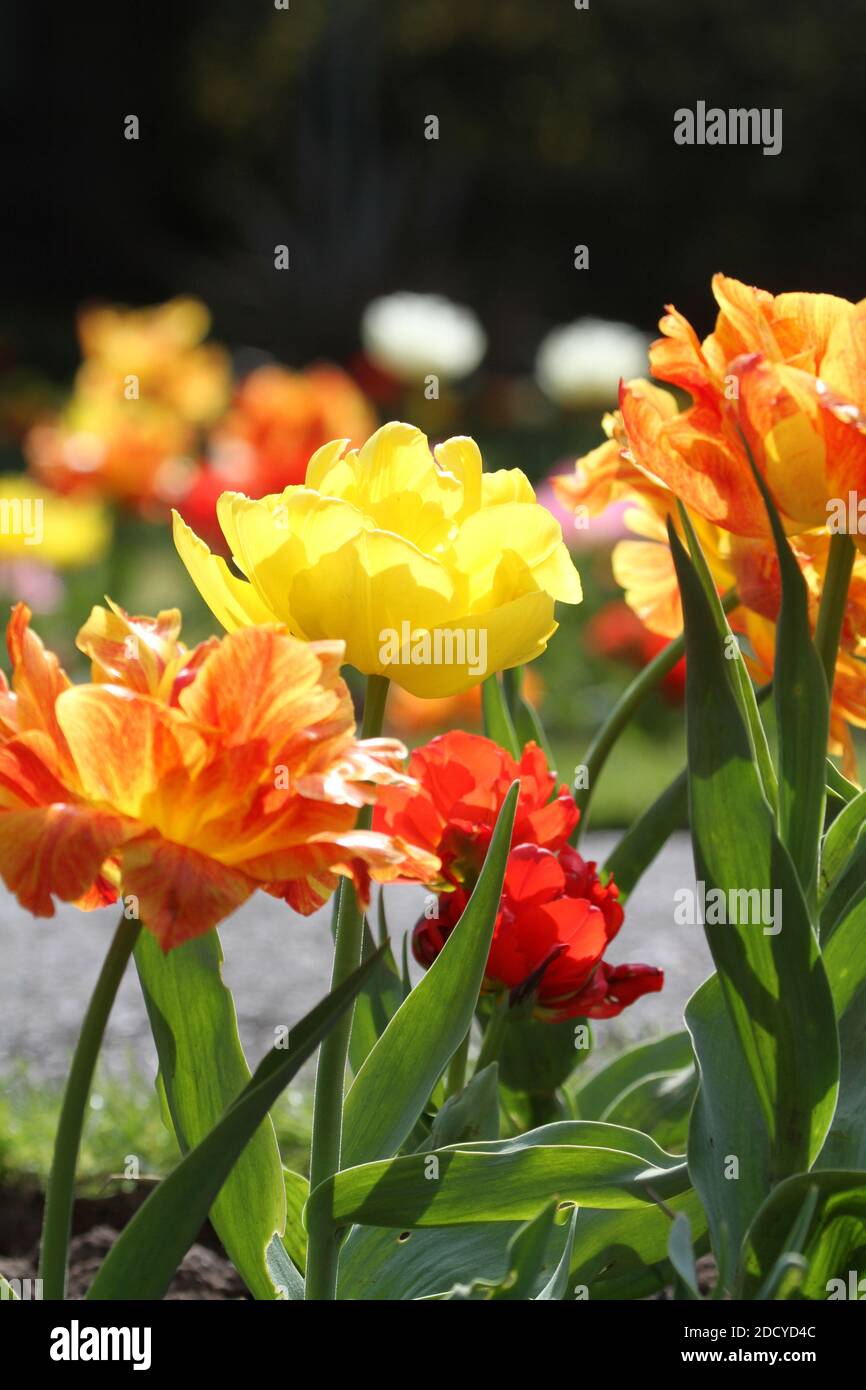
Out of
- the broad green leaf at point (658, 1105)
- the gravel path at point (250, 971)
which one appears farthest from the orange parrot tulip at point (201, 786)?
the gravel path at point (250, 971)

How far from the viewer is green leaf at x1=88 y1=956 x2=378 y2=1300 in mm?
749

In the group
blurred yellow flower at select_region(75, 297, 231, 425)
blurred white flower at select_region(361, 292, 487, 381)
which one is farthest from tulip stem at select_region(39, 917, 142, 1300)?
blurred white flower at select_region(361, 292, 487, 381)

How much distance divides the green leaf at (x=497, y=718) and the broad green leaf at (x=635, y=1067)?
0.29 meters

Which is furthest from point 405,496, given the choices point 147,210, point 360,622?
point 147,210

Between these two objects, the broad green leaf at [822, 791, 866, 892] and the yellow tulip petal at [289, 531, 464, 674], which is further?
the broad green leaf at [822, 791, 866, 892]

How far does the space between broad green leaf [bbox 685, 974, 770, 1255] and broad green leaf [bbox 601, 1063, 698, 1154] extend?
311 mm

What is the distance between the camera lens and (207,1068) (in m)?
0.96

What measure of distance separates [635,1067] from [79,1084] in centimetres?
68

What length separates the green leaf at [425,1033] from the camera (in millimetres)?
859

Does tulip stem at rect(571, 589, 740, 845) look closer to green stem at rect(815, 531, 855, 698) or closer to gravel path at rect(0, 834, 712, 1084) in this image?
green stem at rect(815, 531, 855, 698)

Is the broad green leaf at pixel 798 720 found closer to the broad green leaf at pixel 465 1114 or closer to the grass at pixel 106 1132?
the broad green leaf at pixel 465 1114

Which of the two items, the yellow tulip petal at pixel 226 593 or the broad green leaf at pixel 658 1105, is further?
the broad green leaf at pixel 658 1105
